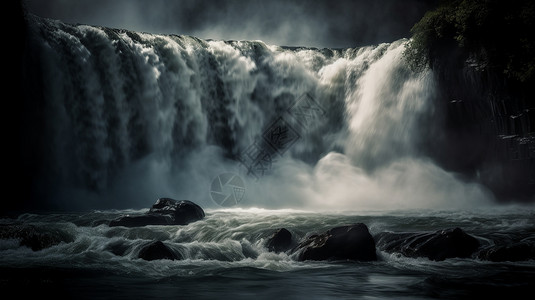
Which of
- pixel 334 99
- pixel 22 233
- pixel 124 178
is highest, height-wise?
pixel 334 99

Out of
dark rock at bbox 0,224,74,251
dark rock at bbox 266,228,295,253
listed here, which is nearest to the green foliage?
dark rock at bbox 266,228,295,253

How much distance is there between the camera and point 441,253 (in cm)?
987

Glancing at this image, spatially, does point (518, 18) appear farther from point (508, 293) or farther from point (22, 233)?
point (22, 233)

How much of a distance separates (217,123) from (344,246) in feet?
60.7

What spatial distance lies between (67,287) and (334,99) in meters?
22.8

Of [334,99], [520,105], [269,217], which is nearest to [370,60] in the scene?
[334,99]

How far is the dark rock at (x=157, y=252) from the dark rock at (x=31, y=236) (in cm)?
280

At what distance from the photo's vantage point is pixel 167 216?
16031 millimetres

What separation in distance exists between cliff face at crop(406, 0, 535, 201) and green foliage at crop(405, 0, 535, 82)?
29mm

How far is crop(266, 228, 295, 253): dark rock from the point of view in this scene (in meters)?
11.6

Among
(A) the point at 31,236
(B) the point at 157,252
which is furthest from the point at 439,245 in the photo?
(A) the point at 31,236

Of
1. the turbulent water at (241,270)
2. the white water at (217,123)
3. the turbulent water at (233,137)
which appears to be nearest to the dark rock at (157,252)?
the turbulent water at (241,270)

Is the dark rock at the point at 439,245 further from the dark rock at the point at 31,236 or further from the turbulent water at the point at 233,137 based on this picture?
the dark rock at the point at 31,236

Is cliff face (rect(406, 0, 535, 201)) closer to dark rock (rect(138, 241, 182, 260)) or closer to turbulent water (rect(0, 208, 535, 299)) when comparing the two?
turbulent water (rect(0, 208, 535, 299))
